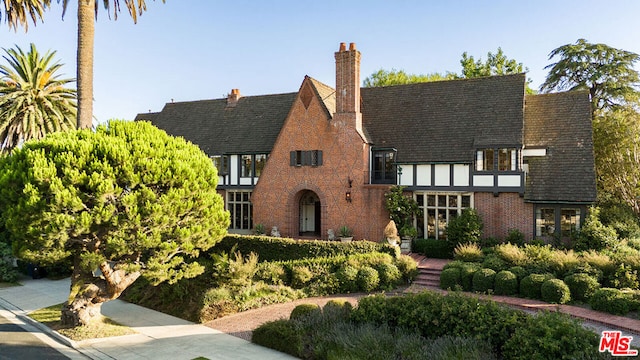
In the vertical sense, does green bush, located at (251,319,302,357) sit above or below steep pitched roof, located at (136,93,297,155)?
below

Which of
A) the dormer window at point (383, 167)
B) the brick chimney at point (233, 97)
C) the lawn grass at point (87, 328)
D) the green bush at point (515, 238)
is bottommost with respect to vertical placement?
the lawn grass at point (87, 328)

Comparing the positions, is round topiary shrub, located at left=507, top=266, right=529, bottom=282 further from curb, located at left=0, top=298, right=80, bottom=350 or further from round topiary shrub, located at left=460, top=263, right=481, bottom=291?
curb, located at left=0, top=298, right=80, bottom=350

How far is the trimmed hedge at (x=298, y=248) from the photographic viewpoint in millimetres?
19578

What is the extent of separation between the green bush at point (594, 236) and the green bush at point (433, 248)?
18.6ft

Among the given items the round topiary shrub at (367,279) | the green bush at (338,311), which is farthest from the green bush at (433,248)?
the green bush at (338,311)

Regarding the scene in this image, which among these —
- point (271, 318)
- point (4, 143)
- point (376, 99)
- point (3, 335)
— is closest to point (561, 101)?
point (376, 99)

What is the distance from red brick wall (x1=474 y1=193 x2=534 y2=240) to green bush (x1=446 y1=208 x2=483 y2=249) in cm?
80

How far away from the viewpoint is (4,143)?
27703 mm

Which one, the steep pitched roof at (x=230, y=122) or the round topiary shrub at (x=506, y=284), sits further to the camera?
the steep pitched roof at (x=230, y=122)

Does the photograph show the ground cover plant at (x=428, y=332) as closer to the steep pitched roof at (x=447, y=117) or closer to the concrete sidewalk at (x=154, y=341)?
the concrete sidewalk at (x=154, y=341)

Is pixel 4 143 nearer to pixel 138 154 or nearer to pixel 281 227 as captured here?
pixel 281 227

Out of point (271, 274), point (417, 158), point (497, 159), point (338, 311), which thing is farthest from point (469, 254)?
point (338, 311)

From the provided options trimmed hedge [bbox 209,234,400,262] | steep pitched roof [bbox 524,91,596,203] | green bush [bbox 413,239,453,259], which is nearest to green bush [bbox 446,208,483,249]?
green bush [bbox 413,239,453,259]

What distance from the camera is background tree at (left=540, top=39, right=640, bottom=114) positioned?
30.3 metres
